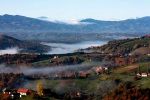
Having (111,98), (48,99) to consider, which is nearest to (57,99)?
(48,99)

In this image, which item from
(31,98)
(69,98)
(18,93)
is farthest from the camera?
(69,98)

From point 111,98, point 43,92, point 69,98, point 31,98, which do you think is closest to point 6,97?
point 31,98

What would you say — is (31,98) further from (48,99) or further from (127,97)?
(127,97)

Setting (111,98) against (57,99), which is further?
(111,98)

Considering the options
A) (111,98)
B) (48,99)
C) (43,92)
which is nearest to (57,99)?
(48,99)

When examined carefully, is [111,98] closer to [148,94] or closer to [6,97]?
[148,94]

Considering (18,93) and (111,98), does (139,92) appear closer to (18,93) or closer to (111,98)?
(111,98)

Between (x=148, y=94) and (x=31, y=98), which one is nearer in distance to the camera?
(x=31, y=98)

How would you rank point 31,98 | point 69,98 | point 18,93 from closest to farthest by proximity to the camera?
point 31,98
point 18,93
point 69,98
